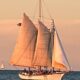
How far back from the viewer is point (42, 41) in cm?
10906

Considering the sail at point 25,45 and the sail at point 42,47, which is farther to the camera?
the sail at point 25,45

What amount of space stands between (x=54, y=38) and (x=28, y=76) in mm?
8994

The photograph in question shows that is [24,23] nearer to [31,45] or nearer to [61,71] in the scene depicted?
[31,45]

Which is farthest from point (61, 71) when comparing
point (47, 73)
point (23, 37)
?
point (23, 37)

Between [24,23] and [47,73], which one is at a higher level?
[24,23]

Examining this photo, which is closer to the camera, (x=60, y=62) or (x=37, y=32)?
(x=60, y=62)

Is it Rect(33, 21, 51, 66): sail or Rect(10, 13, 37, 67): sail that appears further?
Rect(10, 13, 37, 67): sail

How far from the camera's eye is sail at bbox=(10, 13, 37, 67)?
110 meters

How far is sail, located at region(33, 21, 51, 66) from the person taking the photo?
358 feet

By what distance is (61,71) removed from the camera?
107750mm

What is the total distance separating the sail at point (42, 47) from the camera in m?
109

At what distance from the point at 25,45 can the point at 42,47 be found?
3.82 meters

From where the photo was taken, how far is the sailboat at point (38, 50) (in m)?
107

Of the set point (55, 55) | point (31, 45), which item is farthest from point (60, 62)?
point (31, 45)
